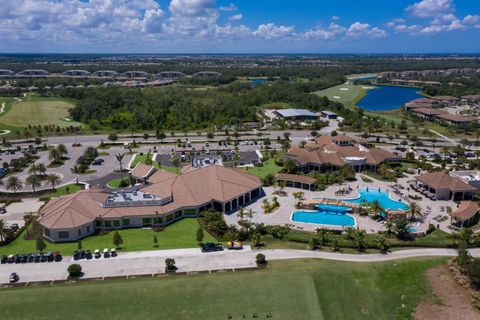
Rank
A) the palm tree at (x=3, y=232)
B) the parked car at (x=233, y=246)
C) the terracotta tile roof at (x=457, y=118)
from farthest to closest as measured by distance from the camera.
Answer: the terracotta tile roof at (x=457, y=118) → the palm tree at (x=3, y=232) → the parked car at (x=233, y=246)

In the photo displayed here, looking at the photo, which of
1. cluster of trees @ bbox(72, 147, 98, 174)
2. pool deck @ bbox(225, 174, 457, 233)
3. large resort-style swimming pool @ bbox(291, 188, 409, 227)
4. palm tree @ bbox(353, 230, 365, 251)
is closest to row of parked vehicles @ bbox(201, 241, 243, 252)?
pool deck @ bbox(225, 174, 457, 233)

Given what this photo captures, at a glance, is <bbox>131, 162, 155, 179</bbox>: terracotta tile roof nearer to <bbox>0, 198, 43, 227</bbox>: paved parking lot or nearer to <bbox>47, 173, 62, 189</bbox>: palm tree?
<bbox>47, 173, 62, 189</bbox>: palm tree

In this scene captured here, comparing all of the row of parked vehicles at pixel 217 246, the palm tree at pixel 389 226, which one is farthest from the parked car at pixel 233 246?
A: the palm tree at pixel 389 226

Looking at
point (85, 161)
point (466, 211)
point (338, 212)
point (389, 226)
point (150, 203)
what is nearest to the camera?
point (389, 226)

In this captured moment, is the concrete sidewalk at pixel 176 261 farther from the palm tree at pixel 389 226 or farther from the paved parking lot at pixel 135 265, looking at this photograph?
the palm tree at pixel 389 226

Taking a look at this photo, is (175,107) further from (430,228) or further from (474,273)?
(474,273)

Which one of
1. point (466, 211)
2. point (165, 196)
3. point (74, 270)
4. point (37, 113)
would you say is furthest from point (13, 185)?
point (37, 113)
